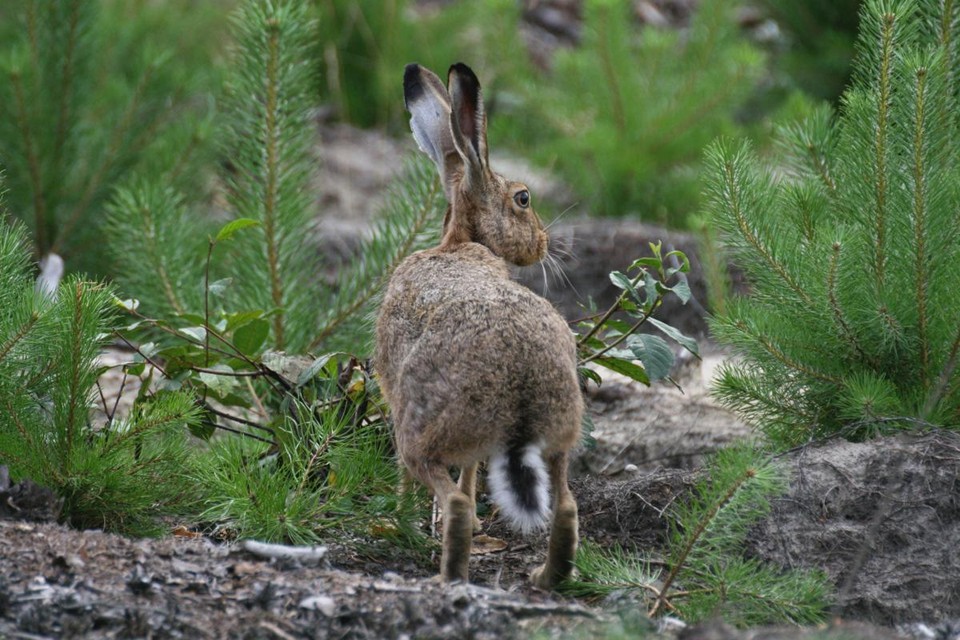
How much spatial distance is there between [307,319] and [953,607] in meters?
2.77

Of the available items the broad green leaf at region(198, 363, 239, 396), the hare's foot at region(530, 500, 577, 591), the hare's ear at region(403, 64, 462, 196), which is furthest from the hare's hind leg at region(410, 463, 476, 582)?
the hare's ear at region(403, 64, 462, 196)

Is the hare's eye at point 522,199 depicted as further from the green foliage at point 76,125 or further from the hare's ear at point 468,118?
the green foliage at point 76,125

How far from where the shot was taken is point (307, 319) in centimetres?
542

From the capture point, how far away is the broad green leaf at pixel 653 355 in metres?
4.29

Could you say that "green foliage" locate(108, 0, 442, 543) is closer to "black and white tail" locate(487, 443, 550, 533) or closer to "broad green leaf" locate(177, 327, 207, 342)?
"broad green leaf" locate(177, 327, 207, 342)

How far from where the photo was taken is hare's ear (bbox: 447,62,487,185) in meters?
4.44

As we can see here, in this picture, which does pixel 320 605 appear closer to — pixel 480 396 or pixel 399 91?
pixel 480 396

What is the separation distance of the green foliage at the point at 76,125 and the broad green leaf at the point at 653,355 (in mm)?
3184

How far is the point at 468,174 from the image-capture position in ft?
15.5

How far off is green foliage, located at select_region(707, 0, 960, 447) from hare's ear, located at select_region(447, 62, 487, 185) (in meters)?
0.82

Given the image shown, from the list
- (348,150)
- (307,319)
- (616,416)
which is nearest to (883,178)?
(616,416)

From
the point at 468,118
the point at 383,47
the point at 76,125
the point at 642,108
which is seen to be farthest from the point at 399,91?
the point at 468,118

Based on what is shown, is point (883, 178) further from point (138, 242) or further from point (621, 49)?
point (621, 49)

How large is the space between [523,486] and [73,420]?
1404 millimetres
